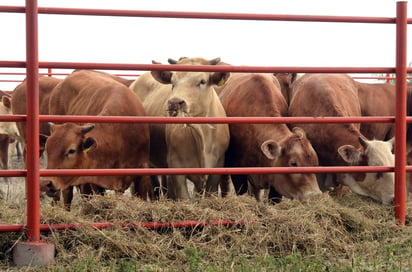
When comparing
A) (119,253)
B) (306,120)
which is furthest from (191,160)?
(119,253)

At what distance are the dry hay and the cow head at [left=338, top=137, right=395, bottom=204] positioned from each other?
1191 millimetres

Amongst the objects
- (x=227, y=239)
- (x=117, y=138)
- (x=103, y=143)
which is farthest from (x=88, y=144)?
(x=227, y=239)

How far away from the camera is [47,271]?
453 centimetres

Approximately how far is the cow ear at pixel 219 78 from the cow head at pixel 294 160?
840mm

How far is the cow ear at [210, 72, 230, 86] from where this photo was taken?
23.1 ft

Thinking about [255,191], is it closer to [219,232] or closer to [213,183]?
[213,183]

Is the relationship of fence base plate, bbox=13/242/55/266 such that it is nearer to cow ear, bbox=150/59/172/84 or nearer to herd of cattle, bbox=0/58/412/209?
herd of cattle, bbox=0/58/412/209

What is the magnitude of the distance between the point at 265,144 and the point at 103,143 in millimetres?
1653

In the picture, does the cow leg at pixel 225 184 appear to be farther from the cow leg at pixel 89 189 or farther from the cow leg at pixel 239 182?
the cow leg at pixel 89 189

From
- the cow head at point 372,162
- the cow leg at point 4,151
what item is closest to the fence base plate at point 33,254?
the cow head at point 372,162

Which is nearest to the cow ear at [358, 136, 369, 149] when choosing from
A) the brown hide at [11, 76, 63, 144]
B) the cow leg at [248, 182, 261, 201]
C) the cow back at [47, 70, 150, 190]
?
the cow leg at [248, 182, 261, 201]

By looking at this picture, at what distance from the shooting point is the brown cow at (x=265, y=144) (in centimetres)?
674

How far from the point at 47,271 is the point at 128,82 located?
217 inches

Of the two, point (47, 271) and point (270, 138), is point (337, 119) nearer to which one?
point (270, 138)
